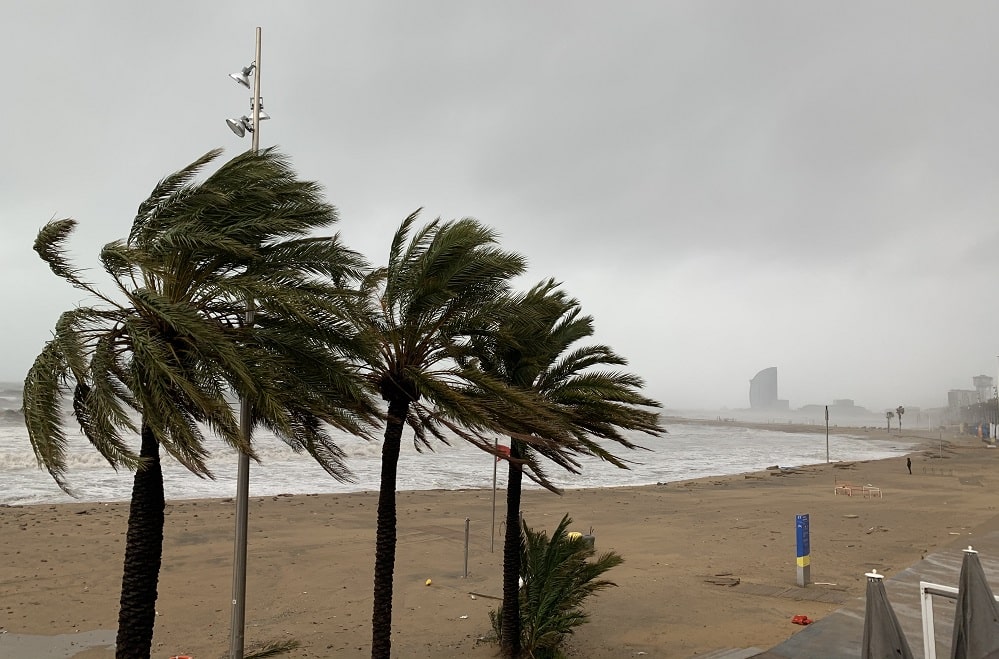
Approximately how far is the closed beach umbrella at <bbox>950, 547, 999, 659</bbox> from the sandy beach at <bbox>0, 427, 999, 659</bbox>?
4.50m

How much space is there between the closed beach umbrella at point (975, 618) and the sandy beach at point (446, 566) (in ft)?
14.8

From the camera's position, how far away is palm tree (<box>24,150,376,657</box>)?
6.22m

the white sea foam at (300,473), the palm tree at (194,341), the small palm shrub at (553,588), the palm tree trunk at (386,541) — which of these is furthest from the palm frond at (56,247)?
the white sea foam at (300,473)

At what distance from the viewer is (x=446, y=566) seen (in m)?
16.5

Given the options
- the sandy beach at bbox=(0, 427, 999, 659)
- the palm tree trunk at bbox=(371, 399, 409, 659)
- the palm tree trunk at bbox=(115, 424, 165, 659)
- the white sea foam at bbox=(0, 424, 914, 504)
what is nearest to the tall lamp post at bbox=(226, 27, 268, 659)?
the palm tree trunk at bbox=(115, 424, 165, 659)

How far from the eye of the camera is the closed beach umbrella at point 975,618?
18.2ft

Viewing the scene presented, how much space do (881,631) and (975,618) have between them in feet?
2.81

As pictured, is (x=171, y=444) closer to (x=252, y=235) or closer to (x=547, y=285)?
(x=252, y=235)

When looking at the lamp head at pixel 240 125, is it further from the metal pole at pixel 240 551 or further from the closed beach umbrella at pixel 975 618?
the closed beach umbrella at pixel 975 618

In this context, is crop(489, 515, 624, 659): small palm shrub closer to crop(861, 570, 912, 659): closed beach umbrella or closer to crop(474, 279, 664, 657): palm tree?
crop(474, 279, 664, 657): palm tree

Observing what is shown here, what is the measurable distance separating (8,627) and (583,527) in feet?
53.5

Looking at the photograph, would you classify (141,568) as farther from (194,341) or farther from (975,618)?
(975,618)

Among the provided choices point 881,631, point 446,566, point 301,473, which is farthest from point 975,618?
point 301,473

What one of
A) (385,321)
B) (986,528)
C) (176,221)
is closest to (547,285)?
(385,321)
